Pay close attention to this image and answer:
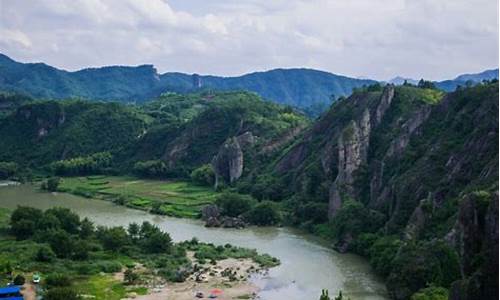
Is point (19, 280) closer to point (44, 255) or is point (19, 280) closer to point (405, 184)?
point (44, 255)

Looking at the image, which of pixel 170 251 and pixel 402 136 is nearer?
pixel 170 251

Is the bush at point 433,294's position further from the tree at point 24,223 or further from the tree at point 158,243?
the tree at point 24,223

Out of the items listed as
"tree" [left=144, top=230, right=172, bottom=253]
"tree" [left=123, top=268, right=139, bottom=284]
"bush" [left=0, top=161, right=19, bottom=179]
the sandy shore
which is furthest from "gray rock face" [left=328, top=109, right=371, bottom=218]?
"bush" [left=0, top=161, right=19, bottom=179]

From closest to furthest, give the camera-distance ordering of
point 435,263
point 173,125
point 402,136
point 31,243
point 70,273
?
point 435,263 → point 70,273 → point 31,243 → point 402,136 → point 173,125

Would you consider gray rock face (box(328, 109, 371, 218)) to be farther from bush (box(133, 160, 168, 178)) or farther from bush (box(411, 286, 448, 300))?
bush (box(133, 160, 168, 178))

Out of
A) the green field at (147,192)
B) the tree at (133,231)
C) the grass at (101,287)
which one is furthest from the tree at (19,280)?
the green field at (147,192)

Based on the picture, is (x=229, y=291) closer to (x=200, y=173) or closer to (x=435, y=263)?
(x=435, y=263)

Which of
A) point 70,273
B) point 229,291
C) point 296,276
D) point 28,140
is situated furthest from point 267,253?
point 28,140
